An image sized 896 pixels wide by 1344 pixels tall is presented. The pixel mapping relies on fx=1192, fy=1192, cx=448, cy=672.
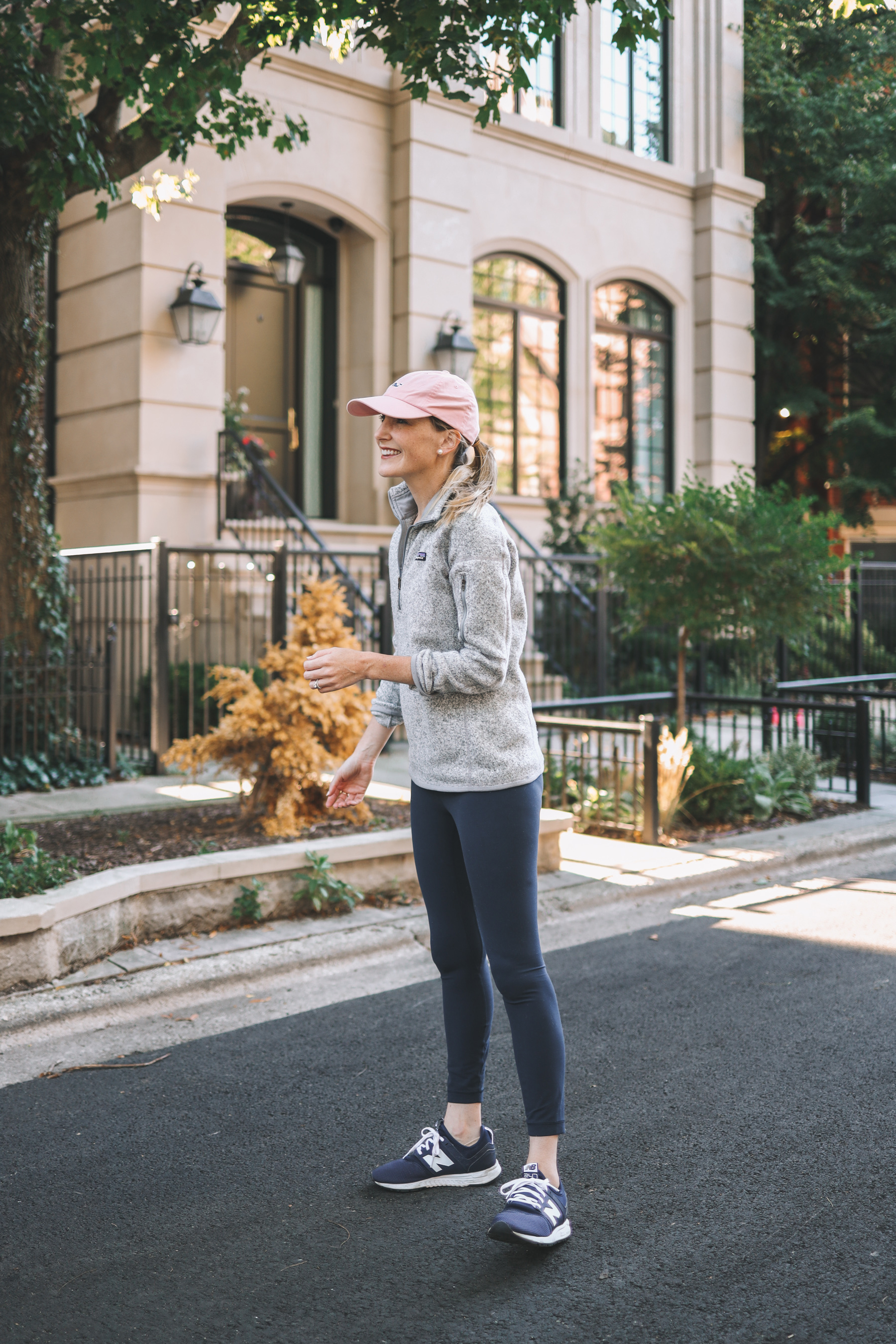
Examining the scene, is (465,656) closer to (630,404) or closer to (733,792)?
(733,792)

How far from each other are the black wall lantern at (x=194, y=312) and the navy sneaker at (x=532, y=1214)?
1118 cm

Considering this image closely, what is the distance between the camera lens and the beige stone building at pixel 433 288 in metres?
13.0

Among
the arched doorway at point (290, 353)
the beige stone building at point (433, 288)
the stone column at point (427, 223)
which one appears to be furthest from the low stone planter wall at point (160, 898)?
the arched doorway at point (290, 353)

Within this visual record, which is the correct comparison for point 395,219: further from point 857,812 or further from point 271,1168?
point 271,1168

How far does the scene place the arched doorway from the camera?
15.4 m

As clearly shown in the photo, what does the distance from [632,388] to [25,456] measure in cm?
1195

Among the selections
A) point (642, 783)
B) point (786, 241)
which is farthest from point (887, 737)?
point (786, 241)

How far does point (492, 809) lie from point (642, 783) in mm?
5259

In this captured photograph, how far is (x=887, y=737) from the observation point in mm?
12039

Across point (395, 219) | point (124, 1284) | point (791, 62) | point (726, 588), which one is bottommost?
point (124, 1284)

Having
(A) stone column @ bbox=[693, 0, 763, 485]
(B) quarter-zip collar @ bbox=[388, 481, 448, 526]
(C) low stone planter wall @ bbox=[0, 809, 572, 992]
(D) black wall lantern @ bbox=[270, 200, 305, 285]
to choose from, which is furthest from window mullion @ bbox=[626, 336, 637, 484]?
(B) quarter-zip collar @ bbox=[388, 481, 448, 526]

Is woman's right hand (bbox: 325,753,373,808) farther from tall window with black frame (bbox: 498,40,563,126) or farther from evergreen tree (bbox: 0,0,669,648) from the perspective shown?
tall window with black frame (bbox: 498,40,563,126)

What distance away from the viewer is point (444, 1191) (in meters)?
3.25

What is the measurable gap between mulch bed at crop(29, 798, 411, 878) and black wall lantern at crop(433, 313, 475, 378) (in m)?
8.80
